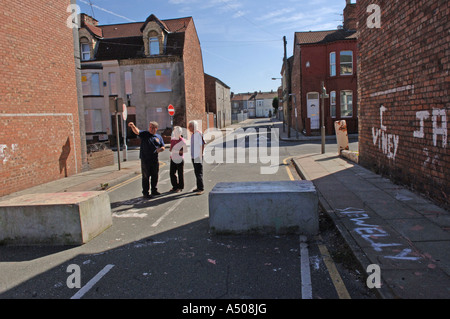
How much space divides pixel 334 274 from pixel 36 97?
408 inches

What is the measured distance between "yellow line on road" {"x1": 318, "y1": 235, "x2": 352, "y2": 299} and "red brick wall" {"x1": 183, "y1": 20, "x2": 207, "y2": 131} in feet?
88.8

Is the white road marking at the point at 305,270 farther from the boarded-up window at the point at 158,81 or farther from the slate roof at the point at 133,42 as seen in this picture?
the slate roof at the point at 133,42

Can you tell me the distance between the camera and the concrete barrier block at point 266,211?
565cm

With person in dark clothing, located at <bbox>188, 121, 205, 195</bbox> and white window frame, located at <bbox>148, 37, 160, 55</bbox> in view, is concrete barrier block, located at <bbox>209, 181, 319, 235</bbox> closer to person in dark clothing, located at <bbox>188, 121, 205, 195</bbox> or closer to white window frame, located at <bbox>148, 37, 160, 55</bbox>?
person in dark clothing, located at <bbox>188, 121, 205, 195</bbox>

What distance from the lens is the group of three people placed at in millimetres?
8781

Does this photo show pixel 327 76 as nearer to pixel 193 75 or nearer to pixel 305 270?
pixel 193 75

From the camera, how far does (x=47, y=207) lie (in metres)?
5.65

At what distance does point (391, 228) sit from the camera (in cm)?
542


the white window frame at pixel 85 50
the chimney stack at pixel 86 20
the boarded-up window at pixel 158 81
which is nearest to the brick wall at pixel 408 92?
the boarded-up window at pixel 158 81

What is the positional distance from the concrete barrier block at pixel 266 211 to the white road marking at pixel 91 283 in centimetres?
184

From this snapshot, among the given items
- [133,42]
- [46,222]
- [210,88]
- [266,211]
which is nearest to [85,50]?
[133,42]

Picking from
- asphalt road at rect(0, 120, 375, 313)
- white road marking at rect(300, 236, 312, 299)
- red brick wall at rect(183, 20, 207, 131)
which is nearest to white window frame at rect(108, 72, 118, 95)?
red brick wall at rect(183, 20, 207, 131)
